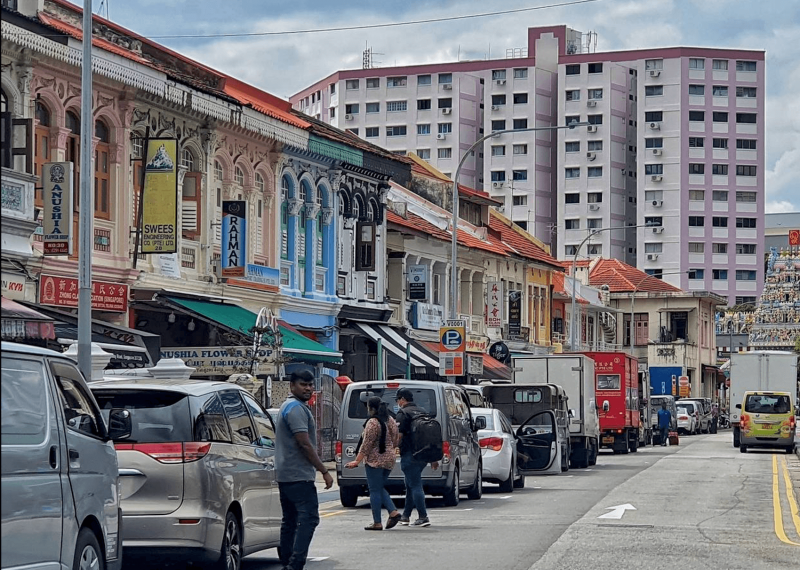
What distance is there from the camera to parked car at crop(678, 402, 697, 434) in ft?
239

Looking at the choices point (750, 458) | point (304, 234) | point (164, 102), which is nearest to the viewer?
point (164, 102)

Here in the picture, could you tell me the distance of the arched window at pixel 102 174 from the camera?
27.5 metres

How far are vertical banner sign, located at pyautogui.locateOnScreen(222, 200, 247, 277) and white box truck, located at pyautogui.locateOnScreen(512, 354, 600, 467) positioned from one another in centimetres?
968

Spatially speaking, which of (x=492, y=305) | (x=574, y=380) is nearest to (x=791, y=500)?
(x=574, y=380)

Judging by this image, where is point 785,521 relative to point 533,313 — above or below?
below

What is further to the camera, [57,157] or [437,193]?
[437,193]

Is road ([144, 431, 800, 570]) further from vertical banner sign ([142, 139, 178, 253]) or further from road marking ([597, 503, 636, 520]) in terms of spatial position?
vertical banner sign ([142, 139, 178, 253])

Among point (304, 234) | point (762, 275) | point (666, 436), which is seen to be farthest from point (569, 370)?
point (762, 275)

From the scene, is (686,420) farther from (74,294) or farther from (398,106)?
(398,106)

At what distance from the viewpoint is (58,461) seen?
8766mm

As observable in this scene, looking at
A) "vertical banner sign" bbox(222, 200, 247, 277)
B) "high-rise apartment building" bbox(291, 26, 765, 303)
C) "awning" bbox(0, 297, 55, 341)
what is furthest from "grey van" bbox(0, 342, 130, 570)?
"high-rise apartment building" bbox(291, 26, 765, 303)

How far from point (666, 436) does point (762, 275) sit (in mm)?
68540

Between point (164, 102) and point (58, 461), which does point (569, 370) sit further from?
point (58, 461)

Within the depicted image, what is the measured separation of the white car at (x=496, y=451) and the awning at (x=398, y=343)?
46.2 feet
